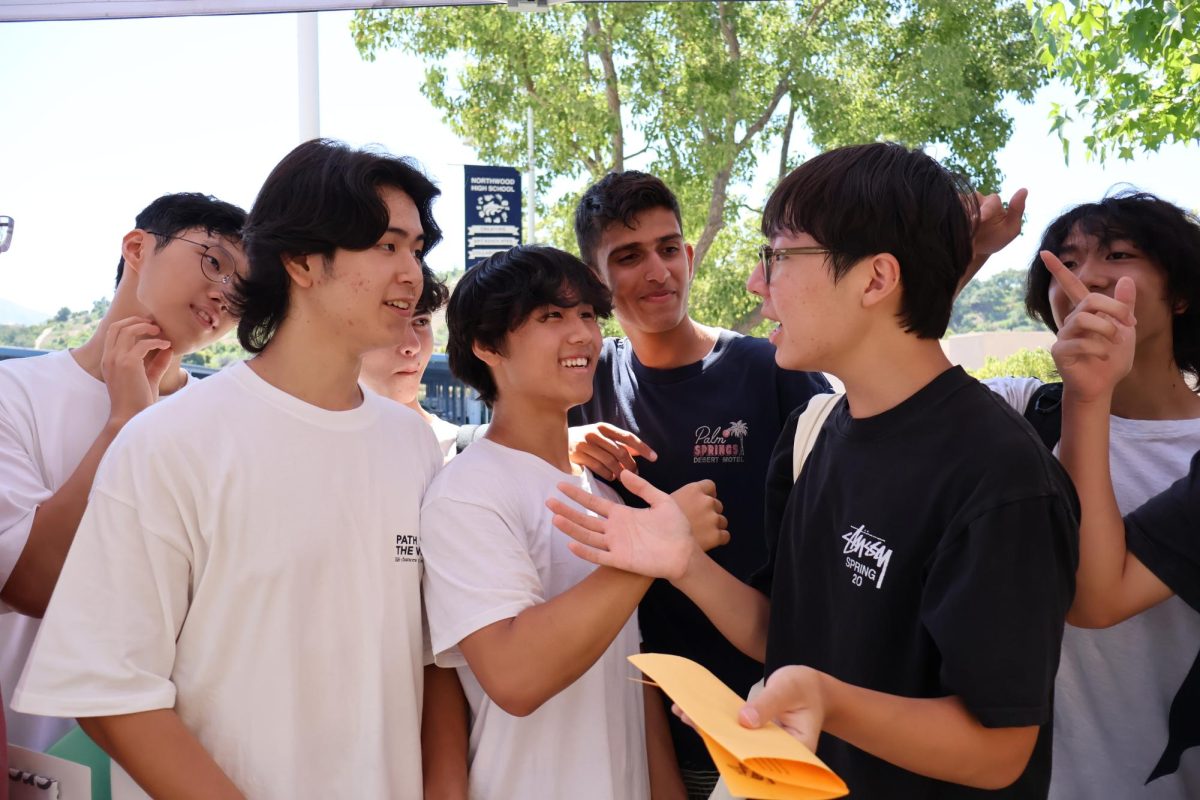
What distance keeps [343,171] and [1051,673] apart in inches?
60.2

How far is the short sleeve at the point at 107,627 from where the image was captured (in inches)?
62.6

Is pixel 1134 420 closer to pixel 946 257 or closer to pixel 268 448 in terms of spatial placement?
pixel 946 257

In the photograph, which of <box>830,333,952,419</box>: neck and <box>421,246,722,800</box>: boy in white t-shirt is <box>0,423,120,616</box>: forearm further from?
<box>830,333,952,419</box>: neck

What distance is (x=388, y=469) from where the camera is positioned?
6.33 feet

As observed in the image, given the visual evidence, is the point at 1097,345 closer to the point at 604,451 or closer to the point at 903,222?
the point at 903,222

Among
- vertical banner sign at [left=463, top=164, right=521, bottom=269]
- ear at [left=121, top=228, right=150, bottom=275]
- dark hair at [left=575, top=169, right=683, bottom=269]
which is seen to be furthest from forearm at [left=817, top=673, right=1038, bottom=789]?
vertical banner sign at [left=463, top=164, right=521, bottom=269]

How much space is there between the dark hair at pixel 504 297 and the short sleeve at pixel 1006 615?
1.15 metres

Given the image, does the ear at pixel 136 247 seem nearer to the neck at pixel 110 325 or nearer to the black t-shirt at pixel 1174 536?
the neck at pixel 110 325

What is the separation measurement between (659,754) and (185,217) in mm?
1738

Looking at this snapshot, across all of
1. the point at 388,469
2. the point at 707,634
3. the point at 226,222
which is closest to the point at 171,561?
the point at 388,469

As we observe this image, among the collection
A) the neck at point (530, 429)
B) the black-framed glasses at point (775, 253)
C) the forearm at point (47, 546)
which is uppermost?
the black-framed glasses at point (775, 253)

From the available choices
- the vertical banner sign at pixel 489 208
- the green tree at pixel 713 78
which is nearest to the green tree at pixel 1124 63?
the vertical banner sign at pixel 489 208

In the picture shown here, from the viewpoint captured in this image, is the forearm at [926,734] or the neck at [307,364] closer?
the forearm at [926,734]

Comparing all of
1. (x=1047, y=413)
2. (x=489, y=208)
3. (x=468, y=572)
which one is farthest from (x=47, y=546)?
(x=489, y=208)
